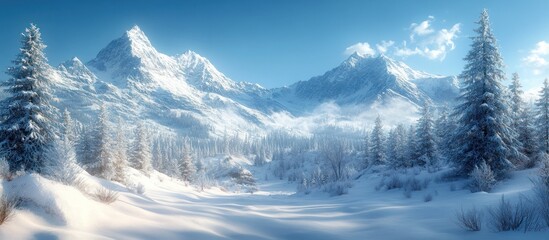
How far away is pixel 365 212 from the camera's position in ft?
30.4

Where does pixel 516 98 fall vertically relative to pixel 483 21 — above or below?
below

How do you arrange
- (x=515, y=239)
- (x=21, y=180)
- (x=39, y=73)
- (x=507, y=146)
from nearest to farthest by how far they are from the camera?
1. (x=515, y=239)
2. (x=21, y=180)
3. (x=507, y=146)
4. (x=39, y=73)

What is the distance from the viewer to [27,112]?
2114 centimetres

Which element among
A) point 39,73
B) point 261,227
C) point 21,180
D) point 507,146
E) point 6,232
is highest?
point 39,73

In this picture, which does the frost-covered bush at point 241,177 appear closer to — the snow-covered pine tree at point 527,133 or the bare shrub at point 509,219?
the snow-covered pine tree at point 527,133

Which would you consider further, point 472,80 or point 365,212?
point 472,80

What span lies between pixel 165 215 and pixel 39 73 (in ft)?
67.4

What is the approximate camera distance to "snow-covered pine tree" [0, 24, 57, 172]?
20.9 metres

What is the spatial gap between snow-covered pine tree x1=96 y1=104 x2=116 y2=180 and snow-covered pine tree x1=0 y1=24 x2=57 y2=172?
10558 mm

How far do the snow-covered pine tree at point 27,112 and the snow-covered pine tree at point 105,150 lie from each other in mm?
10558

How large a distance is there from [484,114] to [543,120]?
49.3 ft

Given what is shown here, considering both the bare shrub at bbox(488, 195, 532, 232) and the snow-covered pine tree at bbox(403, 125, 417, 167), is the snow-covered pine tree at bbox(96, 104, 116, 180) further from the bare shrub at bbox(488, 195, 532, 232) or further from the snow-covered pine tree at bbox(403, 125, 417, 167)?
the snow-covered pine tree at bbox(403, 125, 417, 167)

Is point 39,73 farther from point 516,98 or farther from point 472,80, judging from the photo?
point 516,98

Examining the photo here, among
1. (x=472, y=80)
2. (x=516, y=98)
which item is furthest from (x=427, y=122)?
(x=472, y=80)
